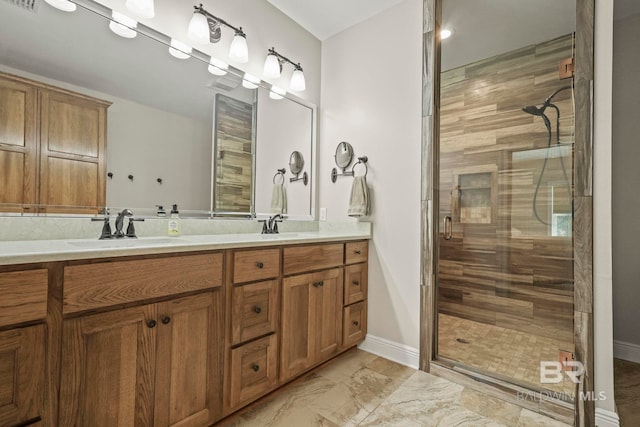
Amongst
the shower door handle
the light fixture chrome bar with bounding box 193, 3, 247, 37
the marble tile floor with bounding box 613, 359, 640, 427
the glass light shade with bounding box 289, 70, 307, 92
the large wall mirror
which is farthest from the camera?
the glass light shade with bounding box 289, 70, 307, 92

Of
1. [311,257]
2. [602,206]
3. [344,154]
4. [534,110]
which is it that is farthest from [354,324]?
[534,110]

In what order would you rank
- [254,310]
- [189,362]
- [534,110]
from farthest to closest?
1. [534,110]
2. [254,310]
3. [189,362]

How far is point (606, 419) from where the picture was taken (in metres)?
1.36

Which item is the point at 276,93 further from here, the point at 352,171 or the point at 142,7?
the point at 142,7

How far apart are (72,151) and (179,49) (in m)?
0.82

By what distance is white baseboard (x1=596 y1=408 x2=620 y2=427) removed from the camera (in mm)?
1344

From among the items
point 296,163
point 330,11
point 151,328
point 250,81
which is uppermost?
point 330,11

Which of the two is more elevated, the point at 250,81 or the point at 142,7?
the point at 142,7

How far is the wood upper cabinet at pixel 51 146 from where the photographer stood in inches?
46.6

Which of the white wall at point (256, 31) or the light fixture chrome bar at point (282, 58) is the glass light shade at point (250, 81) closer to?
the white wall at point (256, 31)

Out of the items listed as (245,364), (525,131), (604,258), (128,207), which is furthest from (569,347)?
(128,207)

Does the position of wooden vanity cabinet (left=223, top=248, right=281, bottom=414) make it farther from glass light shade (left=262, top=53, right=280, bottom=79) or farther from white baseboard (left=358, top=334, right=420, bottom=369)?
glass light shade (left=262, top=53, right=280, bottom=79)

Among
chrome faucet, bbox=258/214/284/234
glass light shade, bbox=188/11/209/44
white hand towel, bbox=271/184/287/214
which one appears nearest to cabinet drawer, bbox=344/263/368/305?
chrome faucet, bbox=258/214/284/234

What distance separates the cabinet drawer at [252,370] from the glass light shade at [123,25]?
5.52 ft
